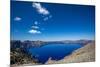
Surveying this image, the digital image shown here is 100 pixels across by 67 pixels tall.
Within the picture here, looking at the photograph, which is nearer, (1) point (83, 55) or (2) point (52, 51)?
(2) point (52, 51)

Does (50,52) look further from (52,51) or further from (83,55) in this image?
(83,55)

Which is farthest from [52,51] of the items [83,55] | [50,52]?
[83,55]

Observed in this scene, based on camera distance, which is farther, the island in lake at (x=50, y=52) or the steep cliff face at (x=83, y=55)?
the steep cliff face at (x=83, y=55)

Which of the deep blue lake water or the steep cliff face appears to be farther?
the steep cliff face
